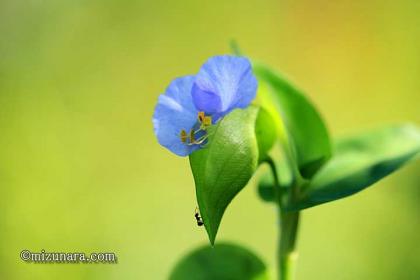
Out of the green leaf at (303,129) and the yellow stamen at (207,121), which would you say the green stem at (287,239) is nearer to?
the green leaf at (303,129)

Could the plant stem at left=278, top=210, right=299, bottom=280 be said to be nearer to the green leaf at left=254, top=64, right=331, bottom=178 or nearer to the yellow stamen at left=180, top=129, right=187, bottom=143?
the green leaf at left=254, top=64, right=331, bottom=178

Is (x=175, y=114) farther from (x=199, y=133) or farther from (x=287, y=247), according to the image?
(x=287, y=247)

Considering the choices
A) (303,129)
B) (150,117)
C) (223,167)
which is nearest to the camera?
(223,167)

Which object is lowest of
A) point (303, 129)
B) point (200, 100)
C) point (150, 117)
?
point (150, 117)

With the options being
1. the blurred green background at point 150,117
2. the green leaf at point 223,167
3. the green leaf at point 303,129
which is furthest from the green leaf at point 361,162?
the blurred green background at point 150,117

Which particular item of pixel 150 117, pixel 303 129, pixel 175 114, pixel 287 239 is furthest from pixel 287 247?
pixel 150 117

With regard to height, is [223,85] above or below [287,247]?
above
